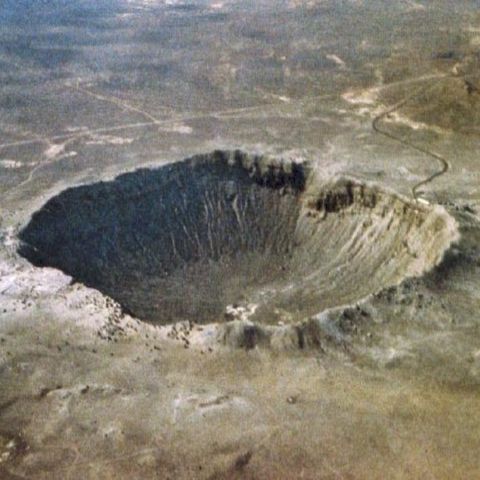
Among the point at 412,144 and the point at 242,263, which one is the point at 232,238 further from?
the point at 412,144

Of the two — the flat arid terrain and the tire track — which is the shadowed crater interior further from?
the tire track

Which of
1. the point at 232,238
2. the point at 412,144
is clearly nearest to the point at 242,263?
the point at 232,238

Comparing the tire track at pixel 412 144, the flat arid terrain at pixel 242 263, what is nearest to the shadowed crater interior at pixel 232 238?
the flat arid terrain at pixel 242 263

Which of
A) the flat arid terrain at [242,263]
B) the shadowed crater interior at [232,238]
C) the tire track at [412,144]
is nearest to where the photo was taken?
the flat arid terrain at [242,263]

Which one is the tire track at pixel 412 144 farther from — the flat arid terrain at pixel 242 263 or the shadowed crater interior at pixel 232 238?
the shadowed crater interior at pixel 232 238

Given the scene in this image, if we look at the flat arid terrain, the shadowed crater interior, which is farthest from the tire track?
the shadowed crater interior
